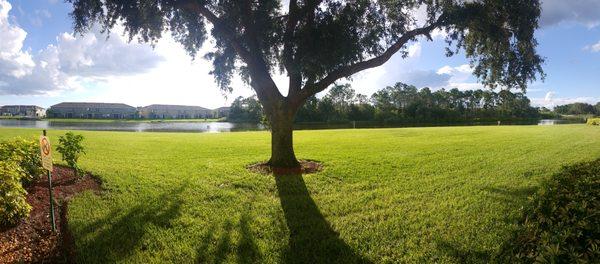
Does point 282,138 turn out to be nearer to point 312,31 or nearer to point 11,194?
point 312,31

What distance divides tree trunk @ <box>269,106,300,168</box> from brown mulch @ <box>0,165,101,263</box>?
18.5ft

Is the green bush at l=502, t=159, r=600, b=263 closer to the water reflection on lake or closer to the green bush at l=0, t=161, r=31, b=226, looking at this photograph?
the green bush at l=0, t=161, r=31, b=226

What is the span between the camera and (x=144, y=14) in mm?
11242

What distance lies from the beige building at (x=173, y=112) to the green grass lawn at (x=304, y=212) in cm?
14412

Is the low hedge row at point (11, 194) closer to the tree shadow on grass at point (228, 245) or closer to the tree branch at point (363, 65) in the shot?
the tree shadow on grass at point (228, 245)

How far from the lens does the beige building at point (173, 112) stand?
479 feet

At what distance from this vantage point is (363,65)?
11.4 metres

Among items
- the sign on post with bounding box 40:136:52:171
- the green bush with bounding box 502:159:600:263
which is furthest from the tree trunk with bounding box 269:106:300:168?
the green bush with bounding box 502:159:600:263

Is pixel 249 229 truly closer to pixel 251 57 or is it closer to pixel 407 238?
pixel 407 238

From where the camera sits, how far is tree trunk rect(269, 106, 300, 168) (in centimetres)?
1159

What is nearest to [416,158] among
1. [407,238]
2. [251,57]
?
[251,57]

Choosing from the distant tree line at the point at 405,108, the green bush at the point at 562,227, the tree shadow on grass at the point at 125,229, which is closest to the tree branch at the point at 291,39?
the tree shadow on grass at the point at 125,229

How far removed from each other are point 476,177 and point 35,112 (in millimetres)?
183099

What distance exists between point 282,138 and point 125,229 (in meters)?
6.29
